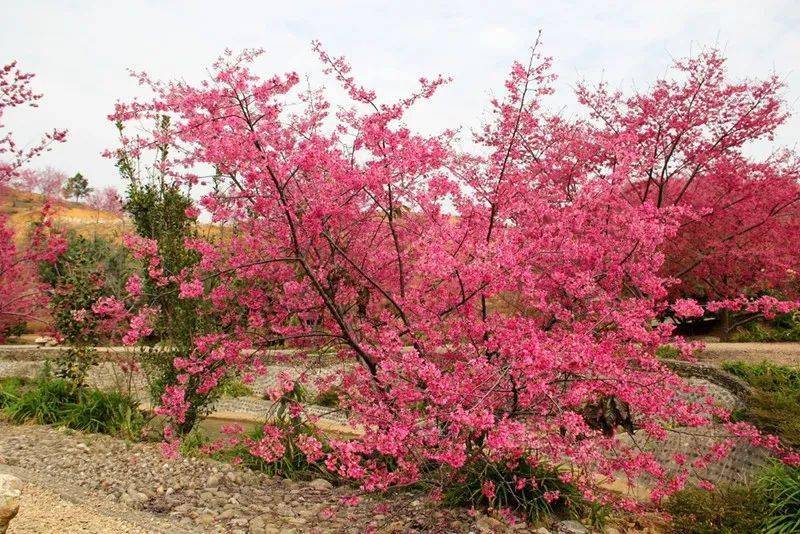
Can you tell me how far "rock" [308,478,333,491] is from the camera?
585cm

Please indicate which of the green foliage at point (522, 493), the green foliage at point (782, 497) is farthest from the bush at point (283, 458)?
the green foliage at point (782, 497)

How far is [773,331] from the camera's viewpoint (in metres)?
13.6

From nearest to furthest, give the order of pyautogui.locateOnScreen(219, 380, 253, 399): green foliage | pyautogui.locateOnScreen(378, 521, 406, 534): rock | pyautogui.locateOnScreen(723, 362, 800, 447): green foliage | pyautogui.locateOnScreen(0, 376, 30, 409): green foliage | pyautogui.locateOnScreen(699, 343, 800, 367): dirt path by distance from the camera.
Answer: pyautogui.locateOnScreen(378, 521, 406, 534): rock < pyautogui.locateOnScreen(723, 362, 800, 447): green foliage < pyautogui.locateOnScreen(0, 376, 30, 409): green foliage < pyautogui.locateOnScreen(699, 343, 800, 367): dirt path < pyautogui.locateOnScreen(219, 380, 253, 399): green foliage

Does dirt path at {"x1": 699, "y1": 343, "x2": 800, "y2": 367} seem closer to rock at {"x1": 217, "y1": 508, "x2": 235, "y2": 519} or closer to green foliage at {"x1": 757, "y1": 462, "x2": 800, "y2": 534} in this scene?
green foliage at {"x1": 757, "y1": 462, "x2": 800, "y2": 534}

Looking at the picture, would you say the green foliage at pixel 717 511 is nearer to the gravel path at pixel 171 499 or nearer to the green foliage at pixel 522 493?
the green foliage at pixel 522 493

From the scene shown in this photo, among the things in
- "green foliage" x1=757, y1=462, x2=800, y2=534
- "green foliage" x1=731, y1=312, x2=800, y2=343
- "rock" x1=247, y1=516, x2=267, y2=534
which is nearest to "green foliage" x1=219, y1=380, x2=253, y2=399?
"rock" x1=247, y1=516, x2=267, y2=534

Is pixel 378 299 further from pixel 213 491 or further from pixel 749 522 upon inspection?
pixel 749 522

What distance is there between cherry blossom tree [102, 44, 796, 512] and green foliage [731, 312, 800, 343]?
917cm

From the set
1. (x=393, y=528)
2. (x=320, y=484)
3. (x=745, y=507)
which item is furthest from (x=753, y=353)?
(x=393, y=528)

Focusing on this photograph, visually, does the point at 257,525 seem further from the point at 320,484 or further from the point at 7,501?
the point at 7,501

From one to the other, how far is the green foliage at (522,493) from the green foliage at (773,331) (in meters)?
9.89

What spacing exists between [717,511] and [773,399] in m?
3.29

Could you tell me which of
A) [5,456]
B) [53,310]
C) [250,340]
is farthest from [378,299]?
[53,310]

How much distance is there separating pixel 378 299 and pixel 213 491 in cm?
283
